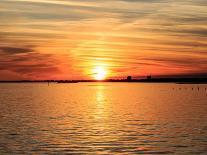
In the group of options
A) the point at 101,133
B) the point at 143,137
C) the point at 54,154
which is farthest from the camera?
the point at 101,133

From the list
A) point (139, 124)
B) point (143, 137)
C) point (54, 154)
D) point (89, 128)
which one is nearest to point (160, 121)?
point (139, 124)

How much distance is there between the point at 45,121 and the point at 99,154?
83.8 feet

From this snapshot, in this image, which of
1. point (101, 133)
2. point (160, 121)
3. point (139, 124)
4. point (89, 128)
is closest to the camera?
point (101, 133)

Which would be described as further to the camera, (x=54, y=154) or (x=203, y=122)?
(x=203, y=122)

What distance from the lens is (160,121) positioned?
58375 mm

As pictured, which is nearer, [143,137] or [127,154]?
[127,154]

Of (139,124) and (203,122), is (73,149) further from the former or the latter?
(203,122)

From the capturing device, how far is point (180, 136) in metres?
43.6

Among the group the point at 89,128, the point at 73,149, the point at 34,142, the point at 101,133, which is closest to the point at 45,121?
the point at 89,128

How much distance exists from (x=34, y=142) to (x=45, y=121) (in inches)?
744

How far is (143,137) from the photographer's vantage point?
42.9 m

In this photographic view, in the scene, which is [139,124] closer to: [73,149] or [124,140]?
[124,140]

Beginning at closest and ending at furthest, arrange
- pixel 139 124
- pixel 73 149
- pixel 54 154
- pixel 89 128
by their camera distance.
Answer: pixel 54 154 → pixel 73 149 → pixel 89 128 → pixel 139 124

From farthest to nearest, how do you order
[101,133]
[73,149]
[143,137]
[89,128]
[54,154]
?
[89,128] → [101,133] → [143,137] → [73,149] → [54,154]
